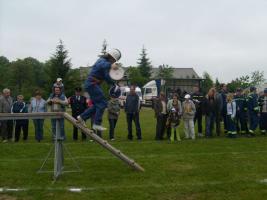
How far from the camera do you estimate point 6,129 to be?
17.3m

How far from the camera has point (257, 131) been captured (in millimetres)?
19750

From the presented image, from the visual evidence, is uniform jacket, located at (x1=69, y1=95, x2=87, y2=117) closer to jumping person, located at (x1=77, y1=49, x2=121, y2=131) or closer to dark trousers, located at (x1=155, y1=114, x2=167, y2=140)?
dark trousers, located at (x1=155, y1=114, x2=167, y2=140)

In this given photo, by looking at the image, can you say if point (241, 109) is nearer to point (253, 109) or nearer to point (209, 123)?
→ point (253, 109)

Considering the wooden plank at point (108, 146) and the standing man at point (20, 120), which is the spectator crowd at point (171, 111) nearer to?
the standing man at point (20, 120)

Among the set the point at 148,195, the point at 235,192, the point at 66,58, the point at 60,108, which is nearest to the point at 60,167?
the point at 148,195

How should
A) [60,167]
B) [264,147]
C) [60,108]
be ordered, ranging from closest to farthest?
[60,167] → [264,147] → [60,108]

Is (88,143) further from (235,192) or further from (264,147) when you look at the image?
(235,192)

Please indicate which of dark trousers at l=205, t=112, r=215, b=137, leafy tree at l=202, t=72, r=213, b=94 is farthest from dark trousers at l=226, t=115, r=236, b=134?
leafy tree at l=202, t=72, r=213, b=94

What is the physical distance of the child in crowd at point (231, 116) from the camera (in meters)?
17.3

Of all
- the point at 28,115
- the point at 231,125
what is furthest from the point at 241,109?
the point at 28,115

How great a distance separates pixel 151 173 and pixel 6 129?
29.4 feet

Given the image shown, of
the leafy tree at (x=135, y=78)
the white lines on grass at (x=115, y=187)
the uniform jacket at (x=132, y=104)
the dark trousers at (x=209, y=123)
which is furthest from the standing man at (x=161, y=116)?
the leafy tree at (x=135, y=78)

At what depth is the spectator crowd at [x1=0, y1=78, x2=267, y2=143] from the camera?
16969mm

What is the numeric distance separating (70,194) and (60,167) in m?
1.87
